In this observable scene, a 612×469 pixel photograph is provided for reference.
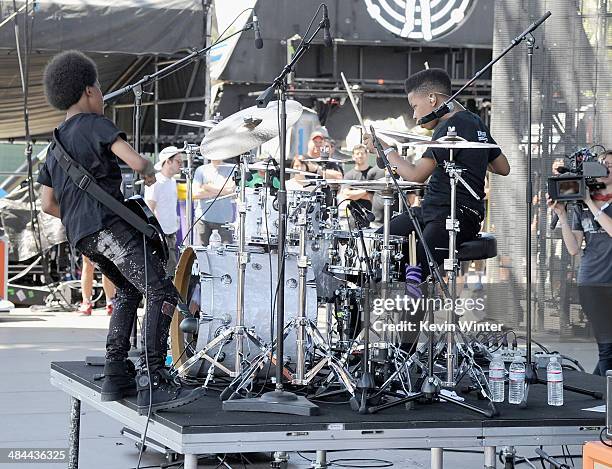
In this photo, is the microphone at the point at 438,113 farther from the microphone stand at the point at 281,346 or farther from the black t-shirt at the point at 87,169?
the black t-shirt at the point at 87,169

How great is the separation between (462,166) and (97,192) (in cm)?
247

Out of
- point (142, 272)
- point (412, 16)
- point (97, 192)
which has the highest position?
point (412, 16)

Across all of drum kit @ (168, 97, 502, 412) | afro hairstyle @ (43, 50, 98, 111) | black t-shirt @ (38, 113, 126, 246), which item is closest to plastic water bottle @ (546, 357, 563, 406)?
drum kit @ (168, 97, 502, 412)

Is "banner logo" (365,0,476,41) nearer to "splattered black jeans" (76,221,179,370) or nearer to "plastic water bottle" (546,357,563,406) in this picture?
"plastic water bottle" (546,357,563,406)

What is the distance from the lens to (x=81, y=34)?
42.6ft

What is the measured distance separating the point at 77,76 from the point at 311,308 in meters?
2.04

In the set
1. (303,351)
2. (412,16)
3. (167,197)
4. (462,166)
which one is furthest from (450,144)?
(412,16)

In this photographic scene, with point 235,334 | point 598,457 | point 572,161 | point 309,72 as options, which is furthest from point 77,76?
point 309,72

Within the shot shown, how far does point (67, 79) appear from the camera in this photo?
551cm

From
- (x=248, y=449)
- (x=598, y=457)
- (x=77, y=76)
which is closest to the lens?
(x=598, y=457)

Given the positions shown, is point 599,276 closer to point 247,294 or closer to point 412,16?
point 247,294

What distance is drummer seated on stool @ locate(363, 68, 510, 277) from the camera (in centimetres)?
669

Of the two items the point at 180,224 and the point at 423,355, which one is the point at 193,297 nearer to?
the point at 423,355

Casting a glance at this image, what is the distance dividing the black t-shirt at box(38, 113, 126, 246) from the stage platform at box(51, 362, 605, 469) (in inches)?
36.5
